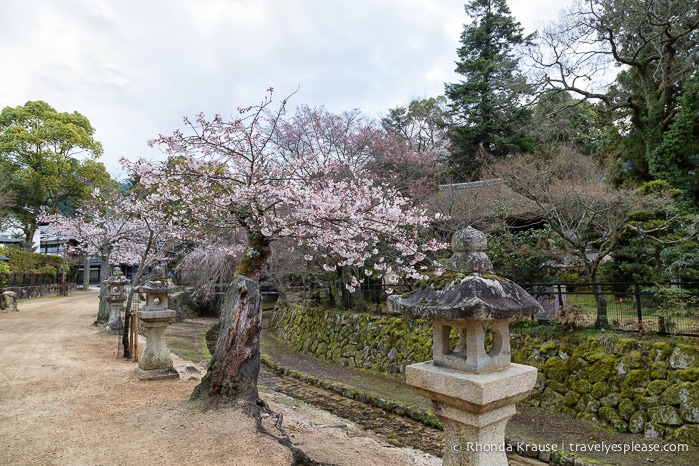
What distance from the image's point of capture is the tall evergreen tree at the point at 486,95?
60.4ft

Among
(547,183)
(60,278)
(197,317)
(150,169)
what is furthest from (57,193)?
(547,183)

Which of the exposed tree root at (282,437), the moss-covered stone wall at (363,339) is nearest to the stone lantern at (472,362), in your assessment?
the exposed tree root at (282,437)

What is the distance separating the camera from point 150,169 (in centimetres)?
685

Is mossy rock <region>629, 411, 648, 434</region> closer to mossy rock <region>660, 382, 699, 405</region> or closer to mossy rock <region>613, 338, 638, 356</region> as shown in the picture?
mossy rock <region>660, 382, 699, 405</region>

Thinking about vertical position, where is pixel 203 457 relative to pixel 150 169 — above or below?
below

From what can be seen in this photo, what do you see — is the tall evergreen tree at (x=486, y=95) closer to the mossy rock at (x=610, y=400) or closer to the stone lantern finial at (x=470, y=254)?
the mossy rock at (x=610, y=400)

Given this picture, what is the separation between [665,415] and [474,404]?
525 cm

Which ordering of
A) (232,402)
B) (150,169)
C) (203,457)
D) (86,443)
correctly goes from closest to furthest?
(203,457)
(86,443)
(232,402)
(150,169)

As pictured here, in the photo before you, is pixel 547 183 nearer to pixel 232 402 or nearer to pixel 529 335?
pixel 529 335

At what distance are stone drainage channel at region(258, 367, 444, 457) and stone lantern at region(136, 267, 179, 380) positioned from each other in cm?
317

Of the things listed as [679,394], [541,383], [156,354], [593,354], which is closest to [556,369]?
[541,383]

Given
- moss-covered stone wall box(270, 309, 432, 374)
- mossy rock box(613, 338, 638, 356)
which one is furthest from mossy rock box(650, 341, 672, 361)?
moss-covered stone wall box(270, 309, 432, 374)

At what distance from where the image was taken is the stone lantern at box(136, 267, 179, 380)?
7102mm

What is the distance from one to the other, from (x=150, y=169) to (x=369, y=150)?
1049 cm
